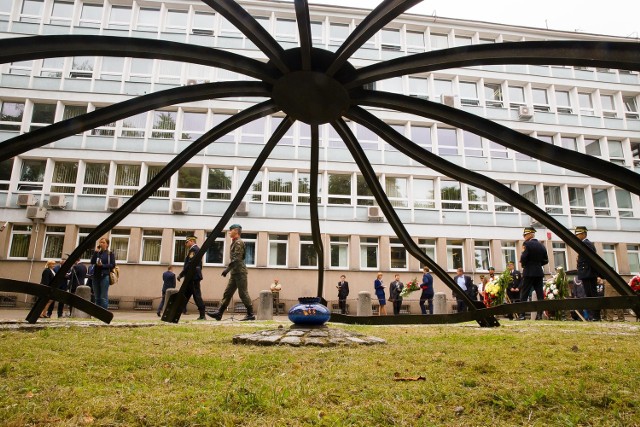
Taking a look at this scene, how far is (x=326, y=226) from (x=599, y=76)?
2265cm

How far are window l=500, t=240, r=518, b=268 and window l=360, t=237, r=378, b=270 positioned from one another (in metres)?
7.98

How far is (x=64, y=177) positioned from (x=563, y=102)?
3297 cm

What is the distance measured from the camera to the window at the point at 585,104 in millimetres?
31453

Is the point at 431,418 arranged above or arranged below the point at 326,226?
below

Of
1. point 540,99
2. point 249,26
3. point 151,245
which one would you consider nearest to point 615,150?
point 540,99

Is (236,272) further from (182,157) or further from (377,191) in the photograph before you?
(377,191)

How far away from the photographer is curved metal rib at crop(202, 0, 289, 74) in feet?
8.50

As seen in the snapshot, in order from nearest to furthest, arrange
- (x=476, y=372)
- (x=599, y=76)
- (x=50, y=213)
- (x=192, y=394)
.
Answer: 1. (x=192, y=394)
2. (x=476, y=372)
3. (x=50, y=213)
4. (x=599, y=76)

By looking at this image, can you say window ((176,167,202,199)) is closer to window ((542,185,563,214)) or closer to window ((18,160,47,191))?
window ((18,160,47,191))

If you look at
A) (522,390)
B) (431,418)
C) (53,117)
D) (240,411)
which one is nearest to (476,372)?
(522,390)

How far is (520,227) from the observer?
Result: 2783 centimetres

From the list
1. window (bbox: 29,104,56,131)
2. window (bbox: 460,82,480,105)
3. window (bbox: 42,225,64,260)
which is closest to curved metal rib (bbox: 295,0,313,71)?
window (bbox: 42,225,64,260)

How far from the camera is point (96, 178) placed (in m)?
26.3

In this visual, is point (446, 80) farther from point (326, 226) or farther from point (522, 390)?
point (522, 390)
